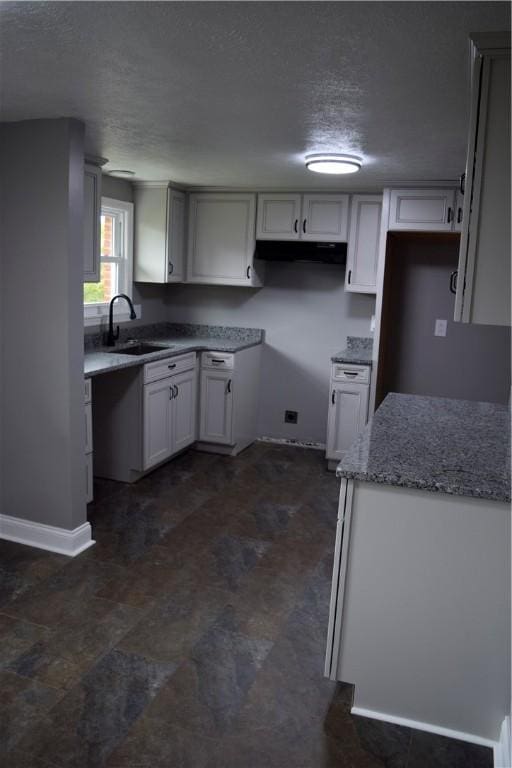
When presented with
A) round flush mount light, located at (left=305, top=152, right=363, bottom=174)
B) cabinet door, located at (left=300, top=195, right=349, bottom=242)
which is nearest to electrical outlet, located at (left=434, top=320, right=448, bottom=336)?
cabinet door, located at (left=300, top=195, right=349, bottom=242)

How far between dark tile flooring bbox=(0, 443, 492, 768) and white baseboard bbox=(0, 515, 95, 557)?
0.21 feet

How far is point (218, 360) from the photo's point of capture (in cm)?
499

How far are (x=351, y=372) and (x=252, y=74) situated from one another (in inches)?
113

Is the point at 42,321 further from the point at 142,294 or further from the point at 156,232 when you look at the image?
the point at 142,294

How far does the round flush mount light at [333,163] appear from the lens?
11.3 feet

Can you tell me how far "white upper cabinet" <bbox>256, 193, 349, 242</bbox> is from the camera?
189 inches

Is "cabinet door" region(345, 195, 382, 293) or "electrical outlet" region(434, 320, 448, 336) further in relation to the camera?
"electrical outlet" region(434, 320, 448, 336)

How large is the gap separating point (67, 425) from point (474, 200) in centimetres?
222

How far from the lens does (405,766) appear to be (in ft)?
6.52

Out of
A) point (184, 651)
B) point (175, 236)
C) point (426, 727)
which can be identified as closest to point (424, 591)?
point (426, 727)

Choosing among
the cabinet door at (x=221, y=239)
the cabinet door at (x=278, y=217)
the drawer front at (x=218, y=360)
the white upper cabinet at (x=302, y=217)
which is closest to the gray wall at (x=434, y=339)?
the white upper cabinet at (x=302, y=217)

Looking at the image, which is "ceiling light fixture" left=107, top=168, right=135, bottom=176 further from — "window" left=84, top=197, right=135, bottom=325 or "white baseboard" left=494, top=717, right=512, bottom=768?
"white baseboard" left=494, top=717, right=512, bottom=768

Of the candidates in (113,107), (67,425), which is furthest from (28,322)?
(113,107)

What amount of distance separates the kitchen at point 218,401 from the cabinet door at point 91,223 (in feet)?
0.08
